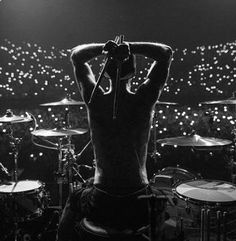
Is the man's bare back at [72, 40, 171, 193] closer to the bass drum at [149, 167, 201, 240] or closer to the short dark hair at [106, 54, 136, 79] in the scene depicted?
the short dark hair at [106, 54, 136, 79]

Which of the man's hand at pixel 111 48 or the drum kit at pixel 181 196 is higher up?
the man's hand at pixel 111 48

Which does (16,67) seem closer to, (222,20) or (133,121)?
(222,20)

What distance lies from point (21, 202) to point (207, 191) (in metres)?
2.54

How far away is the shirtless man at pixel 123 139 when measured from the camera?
198cm

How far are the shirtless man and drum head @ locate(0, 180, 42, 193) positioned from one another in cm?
242

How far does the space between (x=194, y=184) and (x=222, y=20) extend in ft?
29.3

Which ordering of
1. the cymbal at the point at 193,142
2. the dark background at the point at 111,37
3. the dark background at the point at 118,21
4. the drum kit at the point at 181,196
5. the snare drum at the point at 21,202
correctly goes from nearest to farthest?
1. the drum kit at the point at 181,196
2. the cymbal at the point at 193,142
3. the snare drum at the point at 21,202
4. the dark background at the point at 111,37
5. the dark background at the point at 118,21

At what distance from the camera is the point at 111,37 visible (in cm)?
1178

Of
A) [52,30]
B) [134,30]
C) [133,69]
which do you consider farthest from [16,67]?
[133,69]

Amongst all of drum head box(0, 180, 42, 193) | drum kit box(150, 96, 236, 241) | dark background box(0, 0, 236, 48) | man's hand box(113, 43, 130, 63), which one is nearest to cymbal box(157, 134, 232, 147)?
drum kit box(150, 96, 236, 241)

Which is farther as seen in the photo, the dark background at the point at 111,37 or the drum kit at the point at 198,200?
the dark background at the point at 111,37

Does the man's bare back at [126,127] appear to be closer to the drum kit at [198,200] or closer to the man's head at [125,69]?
the man's head at [125,69]

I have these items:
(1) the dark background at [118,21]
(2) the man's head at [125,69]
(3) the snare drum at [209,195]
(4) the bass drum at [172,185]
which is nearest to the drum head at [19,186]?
(4) the bass drum at [172,185]

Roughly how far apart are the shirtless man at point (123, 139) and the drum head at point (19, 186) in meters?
2.42
